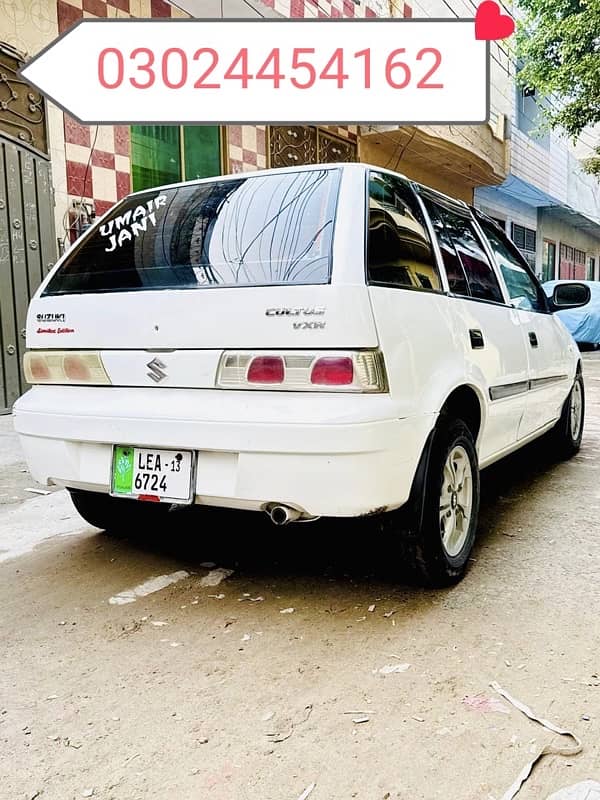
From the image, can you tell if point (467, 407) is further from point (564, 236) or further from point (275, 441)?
point (564, 236)

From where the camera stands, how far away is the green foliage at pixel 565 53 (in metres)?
13.3

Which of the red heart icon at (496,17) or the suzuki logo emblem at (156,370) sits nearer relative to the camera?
the suzuki logo emblem at (156,370)

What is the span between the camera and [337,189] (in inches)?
105

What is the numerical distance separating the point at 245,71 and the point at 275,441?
229 inches

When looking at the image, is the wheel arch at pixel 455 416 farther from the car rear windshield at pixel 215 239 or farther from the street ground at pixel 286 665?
the car rear windshield at pixel 215 239

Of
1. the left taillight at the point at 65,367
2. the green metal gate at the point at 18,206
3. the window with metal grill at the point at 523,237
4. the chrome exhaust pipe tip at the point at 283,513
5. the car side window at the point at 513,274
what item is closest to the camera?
the chrome exhaust pipe tip at the point at 283,513

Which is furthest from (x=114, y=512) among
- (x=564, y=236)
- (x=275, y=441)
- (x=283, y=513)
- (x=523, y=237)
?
(x=564, y=236)

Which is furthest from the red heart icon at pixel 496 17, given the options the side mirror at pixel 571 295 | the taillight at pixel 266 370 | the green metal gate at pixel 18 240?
the taillight at pixel 266 370

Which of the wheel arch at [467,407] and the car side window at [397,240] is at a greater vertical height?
the car side window at [397,240]

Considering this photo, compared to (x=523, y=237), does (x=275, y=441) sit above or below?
below

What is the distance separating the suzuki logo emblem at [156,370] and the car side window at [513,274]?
212 cm

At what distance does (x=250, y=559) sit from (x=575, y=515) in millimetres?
1840

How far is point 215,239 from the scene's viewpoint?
9.09 feet

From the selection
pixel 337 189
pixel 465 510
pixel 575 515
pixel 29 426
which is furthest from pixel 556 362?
pixel 29 426
